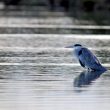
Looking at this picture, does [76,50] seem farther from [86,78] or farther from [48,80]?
[48,80]

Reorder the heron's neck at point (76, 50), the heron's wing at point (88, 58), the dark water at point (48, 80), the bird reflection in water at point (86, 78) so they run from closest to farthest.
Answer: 1. the dark water at point (48, 80)
2. the bird reflection in water at point (86, 78)
3. the heron's wing at point (88, 58)
4. the heron's neck at point (76, 50)

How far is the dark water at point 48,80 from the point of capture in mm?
11242

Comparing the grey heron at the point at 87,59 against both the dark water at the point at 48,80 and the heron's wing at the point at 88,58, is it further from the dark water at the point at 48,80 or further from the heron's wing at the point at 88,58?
the dark water at the point at 48,80

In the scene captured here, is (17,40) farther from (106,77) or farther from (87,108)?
(87,108)

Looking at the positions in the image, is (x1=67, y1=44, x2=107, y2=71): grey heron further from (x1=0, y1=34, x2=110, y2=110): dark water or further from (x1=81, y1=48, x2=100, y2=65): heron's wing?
(x1=0, y1=34, x2=110, y2=110): dark water

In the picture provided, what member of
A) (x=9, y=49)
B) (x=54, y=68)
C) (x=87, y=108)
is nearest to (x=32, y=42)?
(x=9, y=49)

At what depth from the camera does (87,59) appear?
1560 centimetres

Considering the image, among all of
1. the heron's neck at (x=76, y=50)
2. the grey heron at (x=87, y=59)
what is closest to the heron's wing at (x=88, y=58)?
the grey heron at (x=87, y=59)

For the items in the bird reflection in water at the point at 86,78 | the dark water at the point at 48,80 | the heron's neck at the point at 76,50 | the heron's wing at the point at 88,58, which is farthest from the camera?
the heron's neck at the point at 76,50

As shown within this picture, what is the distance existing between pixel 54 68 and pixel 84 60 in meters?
1.13

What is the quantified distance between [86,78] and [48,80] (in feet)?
3.01

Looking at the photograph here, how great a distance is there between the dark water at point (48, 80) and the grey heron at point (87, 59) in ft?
0.64

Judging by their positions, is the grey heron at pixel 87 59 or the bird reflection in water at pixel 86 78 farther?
the grey heron at pixel 87 59

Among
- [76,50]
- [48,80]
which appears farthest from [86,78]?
[76,50]
